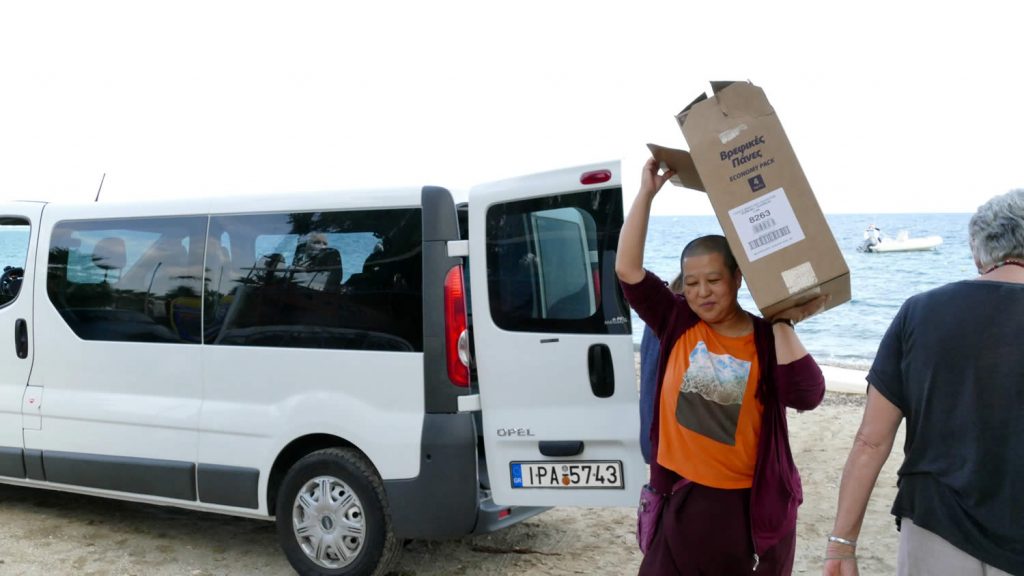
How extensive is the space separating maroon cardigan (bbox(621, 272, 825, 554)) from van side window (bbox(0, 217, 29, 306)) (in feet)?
15.5

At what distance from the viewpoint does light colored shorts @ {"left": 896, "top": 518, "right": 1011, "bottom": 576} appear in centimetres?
237

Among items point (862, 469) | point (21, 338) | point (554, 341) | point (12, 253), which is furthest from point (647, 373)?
point (12, 253)

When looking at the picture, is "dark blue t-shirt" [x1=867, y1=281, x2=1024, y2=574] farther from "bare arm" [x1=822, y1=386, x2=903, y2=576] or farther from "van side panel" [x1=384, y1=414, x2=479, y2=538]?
"van side panel" [x1=384, y1=414, x2=479, y2=538]

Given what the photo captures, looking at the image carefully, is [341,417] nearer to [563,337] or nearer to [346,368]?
[346,368]

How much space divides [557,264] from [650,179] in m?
1.55

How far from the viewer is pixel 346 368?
4688mm

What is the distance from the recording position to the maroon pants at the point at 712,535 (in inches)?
106

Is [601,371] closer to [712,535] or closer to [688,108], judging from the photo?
[712,535]

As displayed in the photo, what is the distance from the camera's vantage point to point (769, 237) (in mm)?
2543

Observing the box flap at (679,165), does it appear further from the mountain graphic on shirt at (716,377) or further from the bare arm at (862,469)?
the bare arm at (862,469)

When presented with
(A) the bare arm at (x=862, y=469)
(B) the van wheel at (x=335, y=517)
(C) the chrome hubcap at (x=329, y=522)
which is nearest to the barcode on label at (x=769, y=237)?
(A) the bare arm at (x=862, y=469)

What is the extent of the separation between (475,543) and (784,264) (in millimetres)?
3666

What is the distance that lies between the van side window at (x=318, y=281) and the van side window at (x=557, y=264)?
1.41ft

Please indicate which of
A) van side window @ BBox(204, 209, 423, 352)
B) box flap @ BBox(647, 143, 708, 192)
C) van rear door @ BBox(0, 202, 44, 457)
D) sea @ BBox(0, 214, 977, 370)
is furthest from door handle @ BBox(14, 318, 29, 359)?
box flap @ BBox(647, 143, 708, 192)
